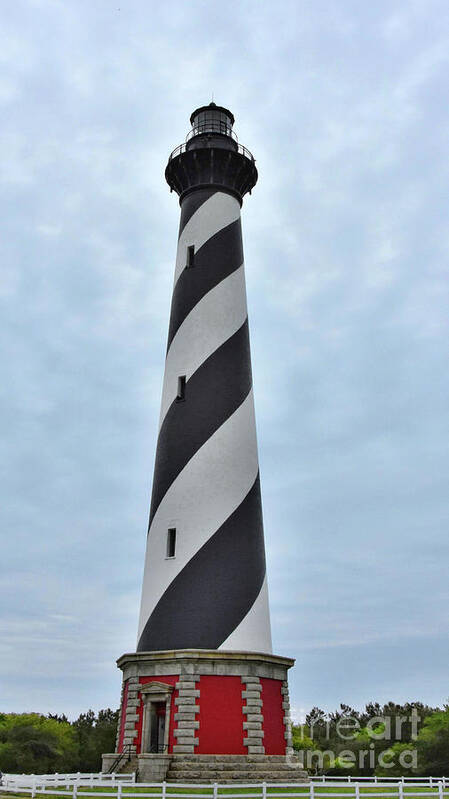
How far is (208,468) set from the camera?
21.4 meters

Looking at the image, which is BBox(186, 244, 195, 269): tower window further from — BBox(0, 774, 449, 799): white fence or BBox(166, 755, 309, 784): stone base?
BBox(0, 774, 449, 799): white fence

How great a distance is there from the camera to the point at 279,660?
2008cm

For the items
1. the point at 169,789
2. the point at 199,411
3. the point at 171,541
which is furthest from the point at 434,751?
the point at 199,411

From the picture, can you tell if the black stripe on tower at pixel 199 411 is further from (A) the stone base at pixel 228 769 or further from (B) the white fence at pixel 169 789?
(B) the white fence at pixel 169 789

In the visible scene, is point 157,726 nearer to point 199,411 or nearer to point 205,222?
point 199,411

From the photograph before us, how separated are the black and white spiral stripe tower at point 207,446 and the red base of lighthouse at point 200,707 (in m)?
0.70

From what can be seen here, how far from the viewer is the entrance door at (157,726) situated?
19094mm

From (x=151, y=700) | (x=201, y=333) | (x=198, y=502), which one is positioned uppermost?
(x=201, y=333)

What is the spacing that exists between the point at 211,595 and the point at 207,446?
430cm

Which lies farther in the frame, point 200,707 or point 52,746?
point 52,746

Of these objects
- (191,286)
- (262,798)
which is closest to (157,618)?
(262,798)

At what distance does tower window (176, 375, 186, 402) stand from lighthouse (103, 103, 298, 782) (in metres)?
0.03

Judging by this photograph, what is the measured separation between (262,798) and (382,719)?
29.5 metres

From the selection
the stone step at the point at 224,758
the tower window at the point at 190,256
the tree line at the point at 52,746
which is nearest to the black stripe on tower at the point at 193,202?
the tower window at the point at 190,256
